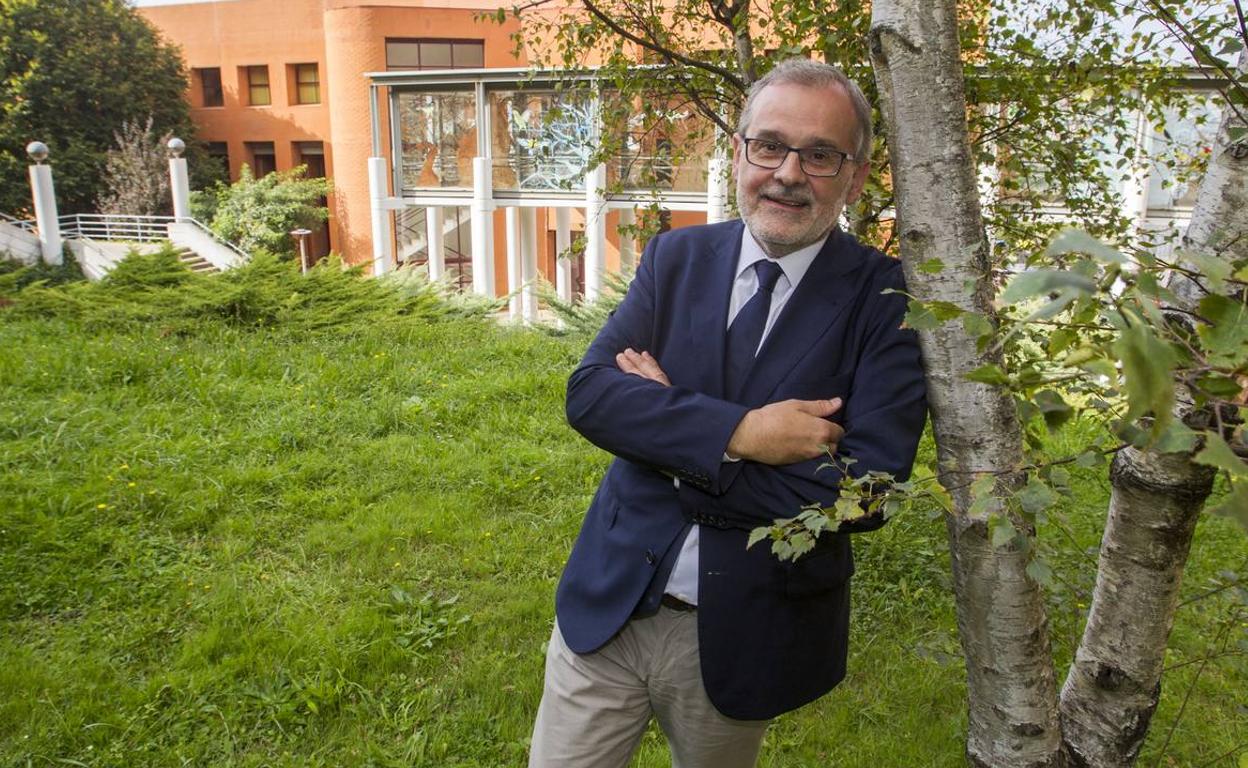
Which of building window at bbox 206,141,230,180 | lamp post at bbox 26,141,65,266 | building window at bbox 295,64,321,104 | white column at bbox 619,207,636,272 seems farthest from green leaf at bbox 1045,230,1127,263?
building window at bbox 206,141,230,180

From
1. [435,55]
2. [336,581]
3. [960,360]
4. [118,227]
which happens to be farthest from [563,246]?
[960,360]

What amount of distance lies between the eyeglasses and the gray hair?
0.06 meters

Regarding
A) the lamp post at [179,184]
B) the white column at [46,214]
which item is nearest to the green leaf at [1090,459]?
the white column at [46,214]

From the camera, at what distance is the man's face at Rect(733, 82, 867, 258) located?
198cm

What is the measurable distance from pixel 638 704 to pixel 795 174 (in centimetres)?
130

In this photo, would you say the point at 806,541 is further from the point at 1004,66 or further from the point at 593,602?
the point at 1004,66

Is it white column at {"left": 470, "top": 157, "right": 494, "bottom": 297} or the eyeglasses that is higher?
the eyeglasses

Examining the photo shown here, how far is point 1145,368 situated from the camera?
650mm

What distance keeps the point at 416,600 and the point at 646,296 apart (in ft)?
7.80

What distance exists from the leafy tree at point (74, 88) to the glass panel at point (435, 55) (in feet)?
32.2

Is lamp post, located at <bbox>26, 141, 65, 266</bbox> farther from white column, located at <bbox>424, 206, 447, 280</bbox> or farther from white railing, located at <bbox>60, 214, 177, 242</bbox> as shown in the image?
white column, located at <bbox>424, 206, 447, 280</bbox>

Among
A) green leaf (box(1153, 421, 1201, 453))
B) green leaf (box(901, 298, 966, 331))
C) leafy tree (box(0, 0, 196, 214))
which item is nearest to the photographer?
green leaf (box(1153, 421, 1201, 453))

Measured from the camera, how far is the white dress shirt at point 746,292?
2068 mm

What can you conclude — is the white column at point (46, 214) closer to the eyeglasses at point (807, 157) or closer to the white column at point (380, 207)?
the white column at point (380, 207)
